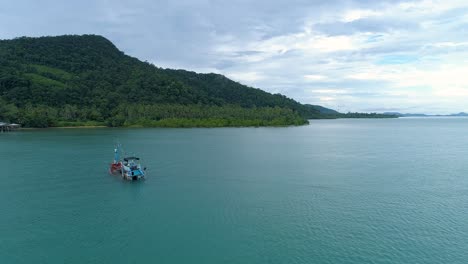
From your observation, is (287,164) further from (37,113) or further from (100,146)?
(37,113)

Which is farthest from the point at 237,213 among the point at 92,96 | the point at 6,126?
the point at 92,96

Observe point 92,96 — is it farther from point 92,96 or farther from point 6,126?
point 6,126

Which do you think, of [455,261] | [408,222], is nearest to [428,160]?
[408,222]

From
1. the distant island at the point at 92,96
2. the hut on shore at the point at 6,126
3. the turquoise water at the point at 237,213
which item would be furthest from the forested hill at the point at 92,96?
the turquoise water at the point at 237,213

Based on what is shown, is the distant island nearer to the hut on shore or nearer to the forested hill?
the forested hill

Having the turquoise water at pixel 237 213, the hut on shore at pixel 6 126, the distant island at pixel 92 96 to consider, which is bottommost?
the turquoise water at pixel 237 213

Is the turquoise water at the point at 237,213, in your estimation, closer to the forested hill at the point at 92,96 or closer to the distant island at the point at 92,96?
the distant island at the point at 92,96
